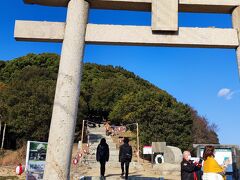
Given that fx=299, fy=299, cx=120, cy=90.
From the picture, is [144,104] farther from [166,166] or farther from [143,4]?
[143,4]

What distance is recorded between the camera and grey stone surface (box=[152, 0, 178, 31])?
6.01 m

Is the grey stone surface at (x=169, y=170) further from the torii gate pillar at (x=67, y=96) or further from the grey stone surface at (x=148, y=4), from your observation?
the torii gate pillar at (x=67, y=96)

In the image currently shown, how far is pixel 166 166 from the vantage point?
16.2 m

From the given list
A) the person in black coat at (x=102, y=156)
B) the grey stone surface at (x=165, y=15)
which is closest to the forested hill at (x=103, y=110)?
the person in black coat at (x=102, y=156)

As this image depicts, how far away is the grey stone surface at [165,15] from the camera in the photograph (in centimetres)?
601

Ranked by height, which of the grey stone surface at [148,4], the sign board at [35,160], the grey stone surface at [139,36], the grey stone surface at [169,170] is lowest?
the grey stone surface at [169,170]

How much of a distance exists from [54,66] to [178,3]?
38646mm

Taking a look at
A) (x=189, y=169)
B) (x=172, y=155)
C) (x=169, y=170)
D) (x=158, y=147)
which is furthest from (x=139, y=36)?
(x=158, y=147)

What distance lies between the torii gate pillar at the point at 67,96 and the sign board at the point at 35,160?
4318 millimetres

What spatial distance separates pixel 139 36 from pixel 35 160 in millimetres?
5939

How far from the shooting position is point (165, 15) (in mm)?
6125

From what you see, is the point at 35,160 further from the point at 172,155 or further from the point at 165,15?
the point at 172,155

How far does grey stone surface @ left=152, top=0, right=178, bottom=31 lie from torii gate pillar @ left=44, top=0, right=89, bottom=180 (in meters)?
1.42

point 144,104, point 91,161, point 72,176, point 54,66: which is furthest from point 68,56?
point 54,66
